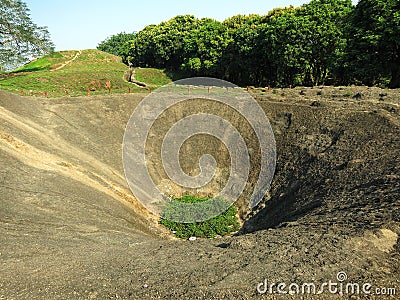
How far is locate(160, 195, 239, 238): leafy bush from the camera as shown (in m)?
18.6

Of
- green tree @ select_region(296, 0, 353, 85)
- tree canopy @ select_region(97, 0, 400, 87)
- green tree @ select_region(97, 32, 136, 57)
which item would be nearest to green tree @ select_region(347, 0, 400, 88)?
tree canopy @ select_region(97, 0, 400, 87)

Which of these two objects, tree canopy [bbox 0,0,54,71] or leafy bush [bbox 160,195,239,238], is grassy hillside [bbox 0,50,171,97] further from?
leafy bush [bbox 160,195,239,238]

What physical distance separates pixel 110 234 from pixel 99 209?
2948mm

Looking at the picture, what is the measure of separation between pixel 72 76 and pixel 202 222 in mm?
32949

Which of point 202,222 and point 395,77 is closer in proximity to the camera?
point 202,222

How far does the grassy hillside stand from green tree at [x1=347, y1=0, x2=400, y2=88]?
25.3 meters

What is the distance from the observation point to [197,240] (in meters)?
12.7

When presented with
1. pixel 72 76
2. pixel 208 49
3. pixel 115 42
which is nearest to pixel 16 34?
pixel 72 76

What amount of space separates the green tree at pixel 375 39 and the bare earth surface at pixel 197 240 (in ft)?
20.5

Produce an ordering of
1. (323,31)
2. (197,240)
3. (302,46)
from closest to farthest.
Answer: (197,240)
(323,31)
(302,46)

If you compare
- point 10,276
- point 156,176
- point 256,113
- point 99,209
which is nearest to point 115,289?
point 10,276

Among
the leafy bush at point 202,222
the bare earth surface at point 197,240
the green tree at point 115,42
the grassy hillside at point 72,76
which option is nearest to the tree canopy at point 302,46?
the bare earth surface at point 197,240

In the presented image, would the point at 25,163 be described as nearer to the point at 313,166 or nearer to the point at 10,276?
the point at 10,276

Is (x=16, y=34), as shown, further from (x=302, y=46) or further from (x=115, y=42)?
(x=115, y=42)
